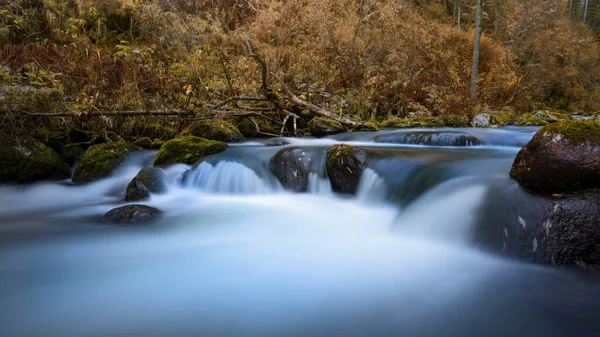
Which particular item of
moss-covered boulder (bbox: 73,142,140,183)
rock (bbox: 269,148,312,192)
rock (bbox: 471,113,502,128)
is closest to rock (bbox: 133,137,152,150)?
moss-covered boulder (bbox: 73,142,140,183)

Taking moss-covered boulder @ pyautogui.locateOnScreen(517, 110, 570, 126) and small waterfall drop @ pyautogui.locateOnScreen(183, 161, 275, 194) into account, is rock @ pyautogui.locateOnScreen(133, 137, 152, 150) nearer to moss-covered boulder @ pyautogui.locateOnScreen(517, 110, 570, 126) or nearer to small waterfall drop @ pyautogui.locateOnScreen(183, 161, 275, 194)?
small waterfall drop @ pyautogui.locateOnScreen(183, 161, 275, 194)

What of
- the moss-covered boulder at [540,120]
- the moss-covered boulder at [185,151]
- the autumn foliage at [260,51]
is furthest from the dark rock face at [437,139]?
the moss-covered boulder at [540,120]

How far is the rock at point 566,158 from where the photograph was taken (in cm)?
268

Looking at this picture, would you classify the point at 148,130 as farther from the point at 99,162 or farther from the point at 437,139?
the point at 437,139

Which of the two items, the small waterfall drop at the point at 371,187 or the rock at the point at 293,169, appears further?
the rock at the point at 293,169

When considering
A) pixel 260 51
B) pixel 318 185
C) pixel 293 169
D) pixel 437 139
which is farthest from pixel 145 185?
pixel 260 51

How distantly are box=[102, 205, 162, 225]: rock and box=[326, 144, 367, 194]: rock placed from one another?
230 centimetres

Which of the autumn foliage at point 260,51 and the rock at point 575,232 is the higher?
the autumn foliage at point 260,51

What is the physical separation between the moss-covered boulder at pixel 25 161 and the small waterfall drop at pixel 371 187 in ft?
16.2

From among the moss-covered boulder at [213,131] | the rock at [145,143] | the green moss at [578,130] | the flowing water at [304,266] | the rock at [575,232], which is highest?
the moss-covered boulder at [213,131]

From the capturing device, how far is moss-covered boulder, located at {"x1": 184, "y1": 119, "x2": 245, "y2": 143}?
294 inches

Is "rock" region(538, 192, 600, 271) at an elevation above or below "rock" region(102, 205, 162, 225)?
above

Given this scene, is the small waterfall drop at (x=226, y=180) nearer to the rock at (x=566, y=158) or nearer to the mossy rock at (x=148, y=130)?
the mossy rock at (x=148, y=130)

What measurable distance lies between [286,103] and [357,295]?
6.77m
